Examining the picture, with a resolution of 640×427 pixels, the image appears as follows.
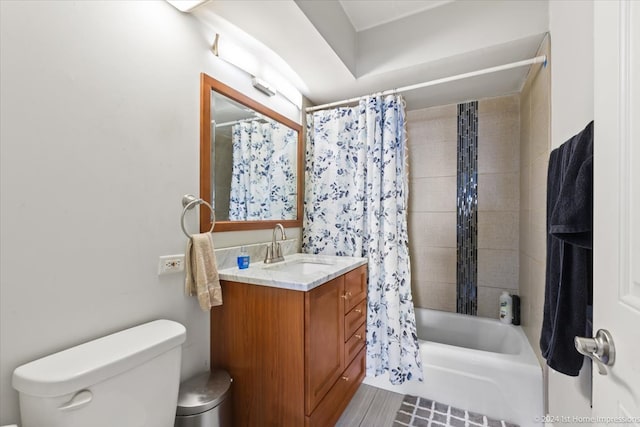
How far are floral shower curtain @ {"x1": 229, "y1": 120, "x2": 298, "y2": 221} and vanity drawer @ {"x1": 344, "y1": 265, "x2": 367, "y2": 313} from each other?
701 mm

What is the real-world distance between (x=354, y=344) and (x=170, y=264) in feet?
4.05

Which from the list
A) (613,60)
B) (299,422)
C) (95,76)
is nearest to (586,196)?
(613,60)

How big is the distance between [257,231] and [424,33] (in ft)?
5.67

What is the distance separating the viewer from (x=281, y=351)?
4.21 feet

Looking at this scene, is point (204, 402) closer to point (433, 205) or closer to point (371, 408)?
point (371, 408)

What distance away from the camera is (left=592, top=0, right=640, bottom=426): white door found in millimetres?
487

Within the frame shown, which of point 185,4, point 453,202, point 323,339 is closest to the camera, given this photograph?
point 185,4

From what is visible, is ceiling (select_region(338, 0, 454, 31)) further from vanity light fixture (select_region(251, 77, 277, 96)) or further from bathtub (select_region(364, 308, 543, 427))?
A: bathtub (select_region(364, 308, 543, 427))

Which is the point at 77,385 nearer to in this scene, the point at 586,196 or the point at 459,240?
the point at 586,196

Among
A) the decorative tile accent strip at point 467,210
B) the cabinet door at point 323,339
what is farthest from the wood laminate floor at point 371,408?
A: the decorative tile accent strip at point 467,210

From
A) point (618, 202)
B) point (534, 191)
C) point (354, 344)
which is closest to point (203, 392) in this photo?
point (354, 344)

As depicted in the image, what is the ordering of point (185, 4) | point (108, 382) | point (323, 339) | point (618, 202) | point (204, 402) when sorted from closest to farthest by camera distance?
1. point (618, 202)
2. point (108, 382)
3. point (204, 402)
4. point (185, 4)
5. point (323, 339)

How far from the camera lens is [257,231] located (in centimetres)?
180

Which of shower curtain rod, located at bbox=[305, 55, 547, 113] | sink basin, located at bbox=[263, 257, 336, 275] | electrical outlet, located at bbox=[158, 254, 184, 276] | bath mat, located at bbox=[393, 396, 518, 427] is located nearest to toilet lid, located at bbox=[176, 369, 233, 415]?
electrical outlet, located at bbox=[158, 254, 184, 276]
